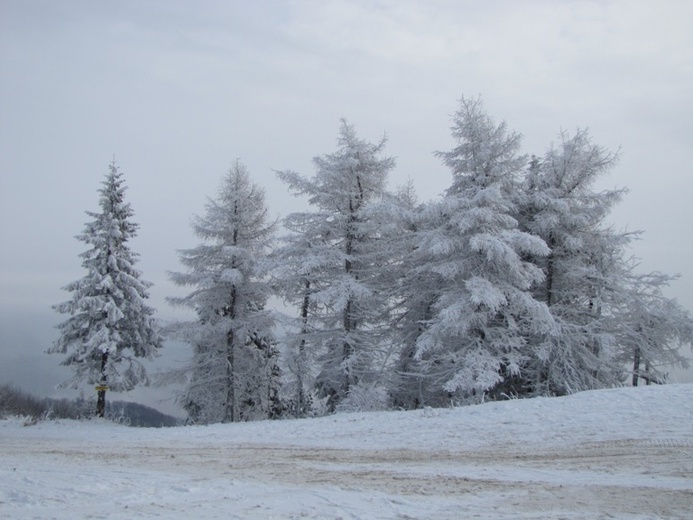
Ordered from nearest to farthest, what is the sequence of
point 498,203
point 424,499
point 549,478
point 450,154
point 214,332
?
1. point 424,499
2. point 549,478
3. point 498,203
4. point 450,154
5. point 214,332

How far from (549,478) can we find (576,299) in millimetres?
14865

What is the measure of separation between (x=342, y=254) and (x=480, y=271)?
5169mm

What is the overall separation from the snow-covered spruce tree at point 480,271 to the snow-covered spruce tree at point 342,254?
2238 millimetres

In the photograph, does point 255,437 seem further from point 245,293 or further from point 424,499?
point 245,293

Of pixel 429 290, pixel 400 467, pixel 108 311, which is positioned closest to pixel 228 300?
pixel 108 311

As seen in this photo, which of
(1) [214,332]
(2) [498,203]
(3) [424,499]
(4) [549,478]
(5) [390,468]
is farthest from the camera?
(1) [214,332]

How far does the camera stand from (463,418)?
13391 mm

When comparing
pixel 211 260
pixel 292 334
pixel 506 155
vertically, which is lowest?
pixel 292 334

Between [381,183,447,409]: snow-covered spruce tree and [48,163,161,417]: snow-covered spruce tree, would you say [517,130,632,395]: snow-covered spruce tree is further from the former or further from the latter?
[48,163,161,417]: snow-covered spruce tree

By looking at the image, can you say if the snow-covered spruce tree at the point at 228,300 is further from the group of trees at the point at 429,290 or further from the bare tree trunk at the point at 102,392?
the bare tree trunk at the point at 102,392

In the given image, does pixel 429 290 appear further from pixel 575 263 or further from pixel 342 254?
pixel 575 263

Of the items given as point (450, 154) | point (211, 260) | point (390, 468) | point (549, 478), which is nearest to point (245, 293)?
point (211, 260)

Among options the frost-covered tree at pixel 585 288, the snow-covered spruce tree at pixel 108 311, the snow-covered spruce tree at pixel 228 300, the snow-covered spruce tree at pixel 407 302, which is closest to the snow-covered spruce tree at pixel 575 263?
the frost-covered tree at pixel 585 288

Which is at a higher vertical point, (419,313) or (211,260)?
(211,260)
